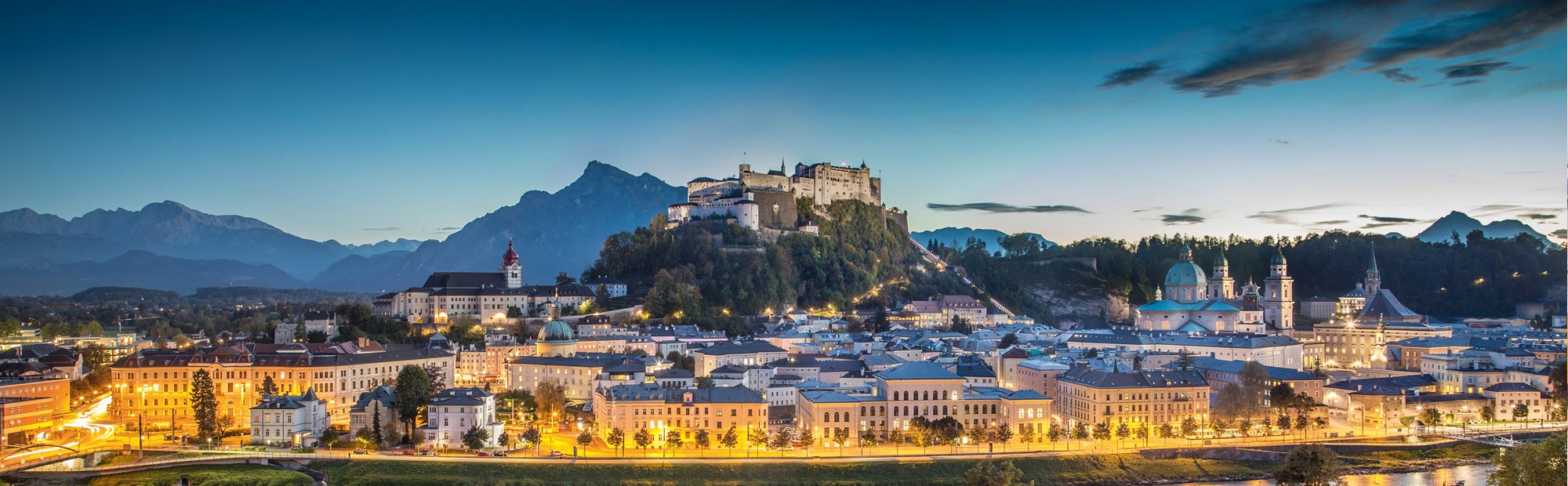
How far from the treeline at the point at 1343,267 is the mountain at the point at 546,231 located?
191 ft

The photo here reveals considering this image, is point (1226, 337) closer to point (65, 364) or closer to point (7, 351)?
point (65, 364)

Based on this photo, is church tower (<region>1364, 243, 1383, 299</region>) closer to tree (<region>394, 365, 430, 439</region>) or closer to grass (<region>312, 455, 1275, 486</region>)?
grass (<region>312, 455, 1275, 486</region>)

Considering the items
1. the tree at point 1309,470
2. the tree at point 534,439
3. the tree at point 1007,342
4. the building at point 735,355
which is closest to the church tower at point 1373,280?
the tree at point 1007,342

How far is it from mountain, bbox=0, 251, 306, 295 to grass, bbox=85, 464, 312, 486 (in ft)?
230

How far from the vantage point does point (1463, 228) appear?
104 metres

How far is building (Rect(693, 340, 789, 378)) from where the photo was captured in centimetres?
4163

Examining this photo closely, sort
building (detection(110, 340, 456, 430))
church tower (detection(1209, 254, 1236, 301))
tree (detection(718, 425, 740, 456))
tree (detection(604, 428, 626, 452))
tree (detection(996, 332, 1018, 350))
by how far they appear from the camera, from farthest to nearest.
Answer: church tower (detection(1209, 254, 1236, 301)), tree (detection(996, 332, 1018, 350)), building (detection(110, 340, 456, 430)), tree (detection(718, 425, 740, 456)), tree (detection(604, 428, 626, 452))

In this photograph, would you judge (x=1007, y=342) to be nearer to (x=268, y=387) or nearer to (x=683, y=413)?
(x=683, y=413)

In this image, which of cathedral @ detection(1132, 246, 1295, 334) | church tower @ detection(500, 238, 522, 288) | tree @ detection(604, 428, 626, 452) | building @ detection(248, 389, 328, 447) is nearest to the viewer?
tree @ detection(604, 428, 626, 452)


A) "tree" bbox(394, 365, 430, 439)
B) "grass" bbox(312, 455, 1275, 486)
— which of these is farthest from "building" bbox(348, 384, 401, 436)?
"grass" bbox(312, 455, 1275, 486)

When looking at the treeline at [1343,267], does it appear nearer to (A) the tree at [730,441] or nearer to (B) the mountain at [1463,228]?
(B) the mountain at [1463,228]

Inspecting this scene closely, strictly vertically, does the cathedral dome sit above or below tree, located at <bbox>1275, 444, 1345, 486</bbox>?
above

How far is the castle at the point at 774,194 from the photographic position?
65.0 metres

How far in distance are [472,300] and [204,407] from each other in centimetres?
2054
